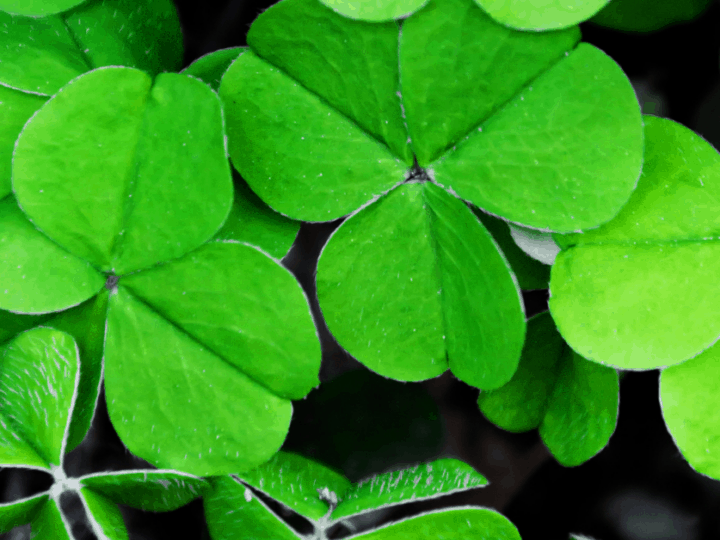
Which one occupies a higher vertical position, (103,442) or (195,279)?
(195,279)

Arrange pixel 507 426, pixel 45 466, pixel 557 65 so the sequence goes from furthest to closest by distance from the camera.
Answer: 1. pixel 507 426
2. pixel 45 466
3. pixel 557 65

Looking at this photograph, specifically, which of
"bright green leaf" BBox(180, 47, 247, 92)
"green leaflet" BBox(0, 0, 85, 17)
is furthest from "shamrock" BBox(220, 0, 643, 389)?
"green leaflet" BBox(0, 0, 85, 17)

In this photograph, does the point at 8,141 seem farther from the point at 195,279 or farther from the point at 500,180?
the point at 500,180

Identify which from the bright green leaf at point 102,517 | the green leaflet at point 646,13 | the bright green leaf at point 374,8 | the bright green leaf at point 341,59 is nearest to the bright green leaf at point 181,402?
the bright green leaf at point 102,517

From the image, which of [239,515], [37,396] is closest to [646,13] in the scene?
[239,515]

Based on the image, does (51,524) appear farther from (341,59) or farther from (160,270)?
(341,59)

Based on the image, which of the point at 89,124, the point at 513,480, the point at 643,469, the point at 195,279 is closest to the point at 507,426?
the point at 513,480
